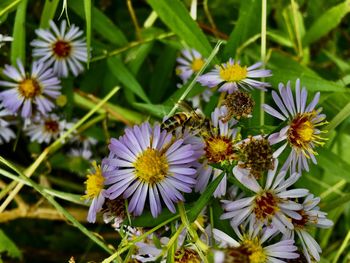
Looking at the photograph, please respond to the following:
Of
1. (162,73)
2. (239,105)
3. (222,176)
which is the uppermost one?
(162,73)

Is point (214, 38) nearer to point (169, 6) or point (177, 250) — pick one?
point (169, 6)

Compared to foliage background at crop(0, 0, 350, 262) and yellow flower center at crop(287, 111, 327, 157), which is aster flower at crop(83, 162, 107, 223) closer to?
foliage background at crop(0, 0, 350, 262)

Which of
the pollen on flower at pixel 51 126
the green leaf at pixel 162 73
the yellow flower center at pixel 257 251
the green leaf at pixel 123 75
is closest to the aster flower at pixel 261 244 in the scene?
the yellow flower center at pixel 257 251

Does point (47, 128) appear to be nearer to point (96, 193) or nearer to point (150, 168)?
point (96, 193)

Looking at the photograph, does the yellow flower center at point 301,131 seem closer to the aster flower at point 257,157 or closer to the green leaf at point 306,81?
the aster flower at point 257,157

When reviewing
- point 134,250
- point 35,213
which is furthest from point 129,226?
point 35,213

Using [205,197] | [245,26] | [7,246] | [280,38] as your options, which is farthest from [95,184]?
[280,38]

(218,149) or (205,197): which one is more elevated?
(218,149)
